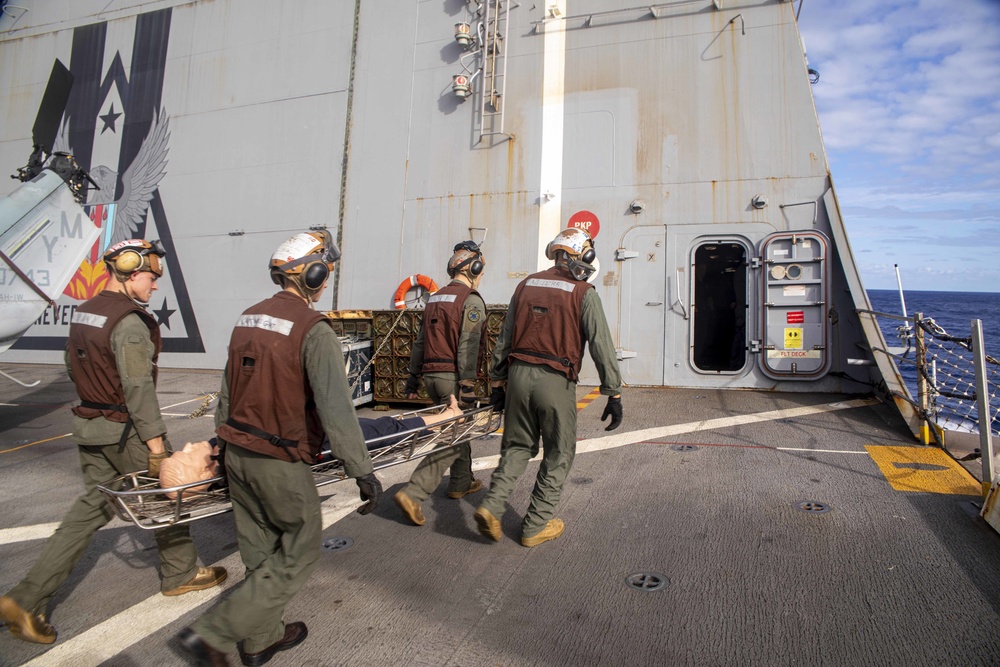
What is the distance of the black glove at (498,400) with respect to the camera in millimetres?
4086

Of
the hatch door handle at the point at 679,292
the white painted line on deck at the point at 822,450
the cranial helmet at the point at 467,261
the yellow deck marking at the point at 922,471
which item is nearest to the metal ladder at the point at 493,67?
the hatch door handle at the point at 679,292

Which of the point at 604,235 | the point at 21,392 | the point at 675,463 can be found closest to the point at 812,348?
the point at 604,235

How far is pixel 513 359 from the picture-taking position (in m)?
3.86

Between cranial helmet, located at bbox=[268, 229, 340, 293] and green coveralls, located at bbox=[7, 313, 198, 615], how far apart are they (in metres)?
1.07

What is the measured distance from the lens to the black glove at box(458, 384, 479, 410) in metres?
4.49

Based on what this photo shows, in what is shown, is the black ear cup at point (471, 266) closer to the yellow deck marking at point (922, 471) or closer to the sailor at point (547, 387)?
the sailor at point (547, 387)

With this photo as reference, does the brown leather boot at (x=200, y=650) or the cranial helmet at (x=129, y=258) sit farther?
the cranial helmet at (x=129, y=258)

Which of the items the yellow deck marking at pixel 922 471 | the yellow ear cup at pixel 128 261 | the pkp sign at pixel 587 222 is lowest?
the yellow deck marking at pixel 922 471

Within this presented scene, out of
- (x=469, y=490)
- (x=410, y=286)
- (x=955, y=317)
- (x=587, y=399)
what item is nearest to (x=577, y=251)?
(x=469, y=490)

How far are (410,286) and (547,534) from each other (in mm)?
6755

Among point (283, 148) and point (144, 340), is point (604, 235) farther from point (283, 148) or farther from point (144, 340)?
point (144, 340)

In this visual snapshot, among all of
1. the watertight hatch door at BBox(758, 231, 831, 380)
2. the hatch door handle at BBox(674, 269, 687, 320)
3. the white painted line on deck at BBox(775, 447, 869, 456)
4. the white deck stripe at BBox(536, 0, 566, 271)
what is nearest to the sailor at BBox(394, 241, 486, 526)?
the white painted line on deck at BBox(775, 447, 869, 456)

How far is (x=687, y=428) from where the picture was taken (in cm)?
655

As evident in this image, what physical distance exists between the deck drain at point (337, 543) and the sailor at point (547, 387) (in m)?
0.90
